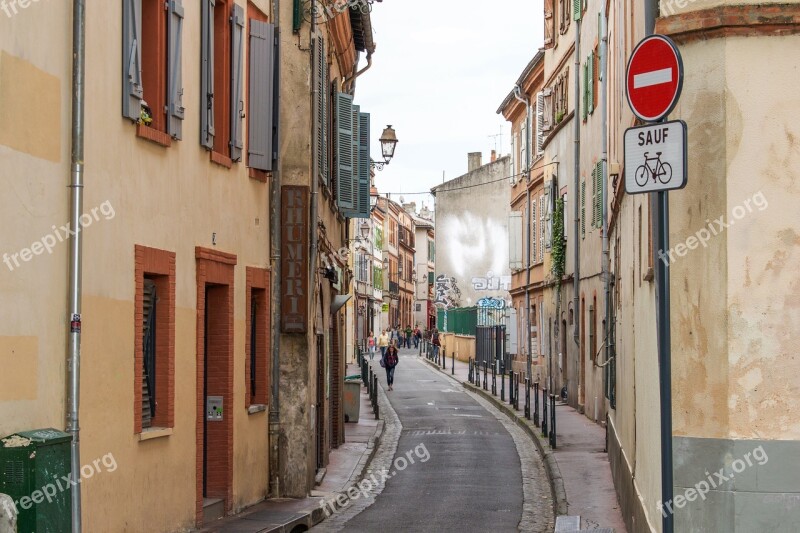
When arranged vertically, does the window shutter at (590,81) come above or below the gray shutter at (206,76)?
above

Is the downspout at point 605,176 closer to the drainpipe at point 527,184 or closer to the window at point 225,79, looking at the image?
the window at point 225,79

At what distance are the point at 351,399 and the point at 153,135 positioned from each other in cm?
1606

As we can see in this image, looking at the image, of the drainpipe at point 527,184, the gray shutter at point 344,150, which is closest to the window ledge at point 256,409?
the gray shutter at point 344,150

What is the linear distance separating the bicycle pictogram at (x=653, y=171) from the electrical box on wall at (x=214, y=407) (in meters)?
8.47

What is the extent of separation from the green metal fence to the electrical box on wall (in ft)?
128

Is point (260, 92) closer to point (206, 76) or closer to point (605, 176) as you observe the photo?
point (206, 76)

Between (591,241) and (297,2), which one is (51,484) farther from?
(591,241)

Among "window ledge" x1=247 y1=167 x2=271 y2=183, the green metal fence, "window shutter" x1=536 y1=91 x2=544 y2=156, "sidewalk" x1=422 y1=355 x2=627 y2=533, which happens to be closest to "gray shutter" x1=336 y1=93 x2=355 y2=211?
"window ledge" x1=247 y1=167 x2=271 y2=183

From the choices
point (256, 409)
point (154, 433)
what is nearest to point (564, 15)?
point (256, 409)

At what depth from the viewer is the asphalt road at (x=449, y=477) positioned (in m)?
14.9

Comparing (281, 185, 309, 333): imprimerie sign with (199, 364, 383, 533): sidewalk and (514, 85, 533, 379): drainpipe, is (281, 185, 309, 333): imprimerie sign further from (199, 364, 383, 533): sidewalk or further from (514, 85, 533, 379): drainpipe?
(514, 85, 533, 379): drainpipe

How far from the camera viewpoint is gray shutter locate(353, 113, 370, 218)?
22.7 m

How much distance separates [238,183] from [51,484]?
641 cm

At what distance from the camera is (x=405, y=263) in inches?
4363
